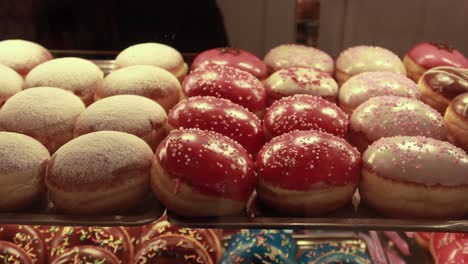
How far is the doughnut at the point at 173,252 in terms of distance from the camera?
118 cm

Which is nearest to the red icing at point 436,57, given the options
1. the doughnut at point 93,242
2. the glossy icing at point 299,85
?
the glossy icing at point 299,85

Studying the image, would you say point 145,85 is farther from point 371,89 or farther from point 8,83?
point 371,89

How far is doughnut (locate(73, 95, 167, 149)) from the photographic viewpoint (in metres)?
1.10

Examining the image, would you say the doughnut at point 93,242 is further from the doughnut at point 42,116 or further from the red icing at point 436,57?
the red icing at point 436,57

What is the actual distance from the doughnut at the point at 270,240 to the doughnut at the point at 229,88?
29cm

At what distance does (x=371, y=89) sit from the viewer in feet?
4.32

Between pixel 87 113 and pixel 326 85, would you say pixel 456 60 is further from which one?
pixel 87 113

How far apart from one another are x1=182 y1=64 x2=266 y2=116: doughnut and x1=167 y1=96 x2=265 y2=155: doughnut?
0.35 ft

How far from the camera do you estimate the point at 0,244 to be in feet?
4.00

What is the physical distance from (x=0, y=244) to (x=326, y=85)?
875mm

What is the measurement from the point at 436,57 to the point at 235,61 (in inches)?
23.1

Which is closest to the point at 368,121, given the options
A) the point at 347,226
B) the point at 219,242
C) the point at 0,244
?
the point at 347,226

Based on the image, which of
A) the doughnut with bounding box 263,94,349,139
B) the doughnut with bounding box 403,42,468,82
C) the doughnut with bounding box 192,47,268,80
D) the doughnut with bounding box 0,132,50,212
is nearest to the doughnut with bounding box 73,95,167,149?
the doughnut with bounding box 0,132,50,212

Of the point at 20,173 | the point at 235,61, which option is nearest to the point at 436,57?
the point at 235,61
